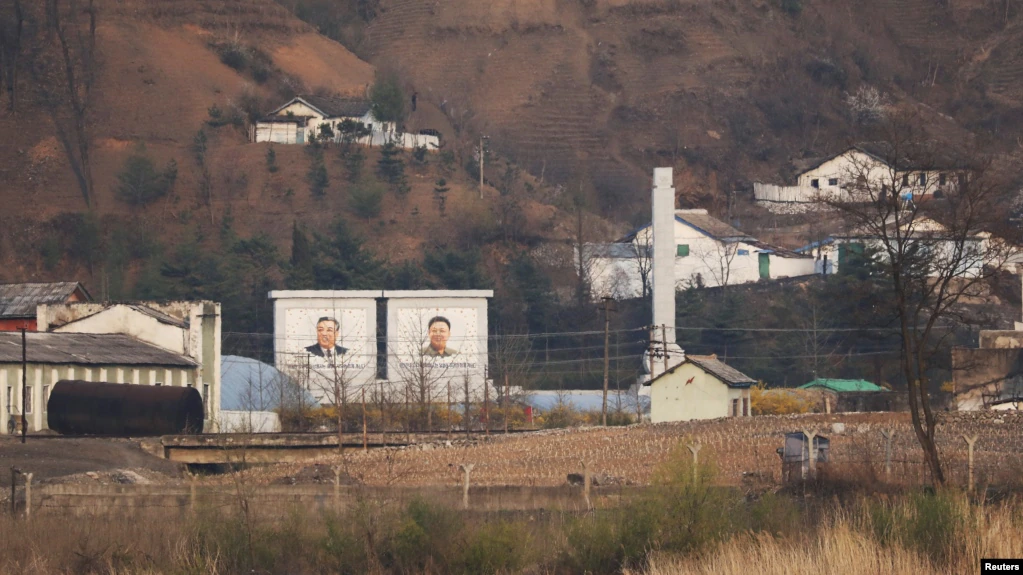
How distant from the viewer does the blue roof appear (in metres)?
54.9

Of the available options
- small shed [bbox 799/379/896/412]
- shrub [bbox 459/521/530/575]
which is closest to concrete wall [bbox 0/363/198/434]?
small shed [bbox 799/379/896/412]

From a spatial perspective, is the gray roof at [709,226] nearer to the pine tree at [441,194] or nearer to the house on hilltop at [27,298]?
the pine tree at [441,194]

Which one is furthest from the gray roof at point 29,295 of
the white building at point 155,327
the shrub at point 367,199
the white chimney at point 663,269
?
the shrub at point 367,199

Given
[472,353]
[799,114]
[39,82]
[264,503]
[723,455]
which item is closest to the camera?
[264,503]

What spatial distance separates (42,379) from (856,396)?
27.9 meters

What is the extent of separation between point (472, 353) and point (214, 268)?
14928 millimetres

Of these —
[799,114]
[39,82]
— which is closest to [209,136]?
[39,82]

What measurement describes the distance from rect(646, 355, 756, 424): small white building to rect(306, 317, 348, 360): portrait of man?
20.5 metres

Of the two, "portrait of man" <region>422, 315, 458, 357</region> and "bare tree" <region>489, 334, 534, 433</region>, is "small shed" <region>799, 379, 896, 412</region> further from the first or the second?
"portrait of man" <region>422, 315, 458, 357</region>

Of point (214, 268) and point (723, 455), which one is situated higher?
point (214, 268)

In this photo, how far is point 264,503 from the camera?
22.5 metres

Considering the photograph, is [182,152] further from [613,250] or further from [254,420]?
[254,420]

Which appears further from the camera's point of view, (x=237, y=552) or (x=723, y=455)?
(x=723, y=455)

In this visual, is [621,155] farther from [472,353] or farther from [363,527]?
[363,527]
